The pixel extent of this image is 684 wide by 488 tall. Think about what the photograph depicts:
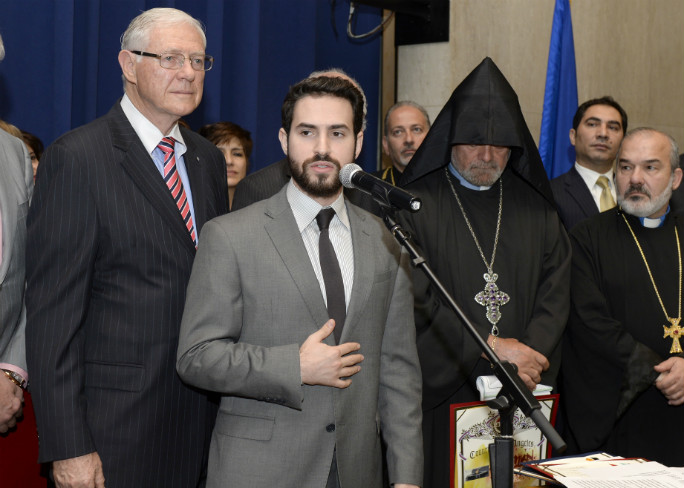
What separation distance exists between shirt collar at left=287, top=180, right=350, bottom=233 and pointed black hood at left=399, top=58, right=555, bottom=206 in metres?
1.26

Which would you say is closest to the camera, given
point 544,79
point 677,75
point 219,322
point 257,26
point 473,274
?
point 219,322

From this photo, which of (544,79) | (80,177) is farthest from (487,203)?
(544,79)

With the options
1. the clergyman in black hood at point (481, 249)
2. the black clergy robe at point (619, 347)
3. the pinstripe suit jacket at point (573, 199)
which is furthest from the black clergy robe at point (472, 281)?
the pinstripe suit jacket at point (573, 199)

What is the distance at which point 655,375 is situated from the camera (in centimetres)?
364

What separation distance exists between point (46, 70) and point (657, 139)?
3090 millimetres

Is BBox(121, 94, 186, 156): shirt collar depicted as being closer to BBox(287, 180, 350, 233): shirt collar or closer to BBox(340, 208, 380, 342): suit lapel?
BBox(287, 180, 350, 233): shirt collar

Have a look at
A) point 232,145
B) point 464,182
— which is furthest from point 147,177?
point 232,145

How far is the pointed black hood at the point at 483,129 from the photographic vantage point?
3.61m

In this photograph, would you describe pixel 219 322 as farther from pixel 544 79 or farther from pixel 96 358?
pixel 544 79

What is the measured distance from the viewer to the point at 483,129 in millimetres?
3596

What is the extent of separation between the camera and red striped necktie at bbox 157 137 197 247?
265 centimetres

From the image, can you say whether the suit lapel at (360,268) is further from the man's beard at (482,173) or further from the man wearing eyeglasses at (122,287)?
the man's beard at (482,173)

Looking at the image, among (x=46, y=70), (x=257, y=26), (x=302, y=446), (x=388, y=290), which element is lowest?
(x=302, y=446)

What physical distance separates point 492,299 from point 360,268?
1.27 metres
